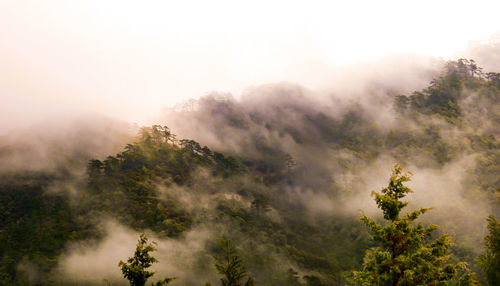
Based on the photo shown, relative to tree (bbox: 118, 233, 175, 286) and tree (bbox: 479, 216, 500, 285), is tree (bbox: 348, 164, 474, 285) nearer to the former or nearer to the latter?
tree (bbox: 479, 216, 500, 285)

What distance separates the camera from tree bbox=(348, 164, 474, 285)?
41.5 ft

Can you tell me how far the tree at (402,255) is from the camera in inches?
498

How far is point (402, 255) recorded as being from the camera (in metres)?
12.7

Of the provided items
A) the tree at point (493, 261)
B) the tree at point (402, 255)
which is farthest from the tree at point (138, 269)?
the tree at point (493, 261)

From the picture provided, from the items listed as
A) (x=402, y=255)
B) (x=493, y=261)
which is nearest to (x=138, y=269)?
(x=402, y=255)

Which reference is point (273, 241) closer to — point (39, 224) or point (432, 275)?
point (39, 224)

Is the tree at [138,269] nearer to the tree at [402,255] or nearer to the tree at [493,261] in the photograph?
the tree at [402,255]

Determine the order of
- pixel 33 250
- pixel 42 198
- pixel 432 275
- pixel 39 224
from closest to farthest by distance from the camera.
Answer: pixel 432 275 → pixel 33 250 → pixel 39 224 → pixel 42 198

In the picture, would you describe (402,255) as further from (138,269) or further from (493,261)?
(138,269)

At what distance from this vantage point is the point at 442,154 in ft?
640

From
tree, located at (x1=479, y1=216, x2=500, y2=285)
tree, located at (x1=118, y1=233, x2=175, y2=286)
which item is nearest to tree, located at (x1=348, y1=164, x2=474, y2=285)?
tree, located at (x1=479, y1=216, x2=500, y2=285)

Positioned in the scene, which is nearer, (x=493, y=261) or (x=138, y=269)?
(x=138, y=269)

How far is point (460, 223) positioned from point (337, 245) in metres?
67.3

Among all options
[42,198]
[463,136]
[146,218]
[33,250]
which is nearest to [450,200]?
[463,136]
